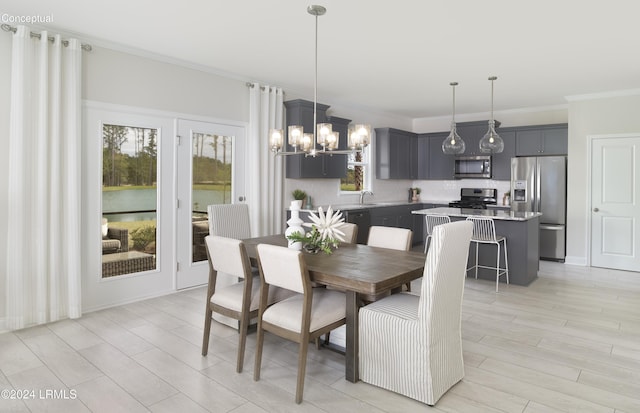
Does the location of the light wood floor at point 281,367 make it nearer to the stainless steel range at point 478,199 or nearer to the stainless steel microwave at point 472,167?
the stainless steel range at point 478,199

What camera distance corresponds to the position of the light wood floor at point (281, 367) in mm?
2438

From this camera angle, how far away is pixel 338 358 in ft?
10.1

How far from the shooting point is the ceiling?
3289mm

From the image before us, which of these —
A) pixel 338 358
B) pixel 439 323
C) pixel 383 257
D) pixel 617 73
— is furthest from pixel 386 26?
pixel 617 73

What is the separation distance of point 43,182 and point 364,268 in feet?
9.72

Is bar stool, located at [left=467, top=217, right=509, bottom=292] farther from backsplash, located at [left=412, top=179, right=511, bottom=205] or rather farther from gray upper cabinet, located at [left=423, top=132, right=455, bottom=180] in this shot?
gray upper cabinet, located at [left=423, top=132, right=455, bottom=180]

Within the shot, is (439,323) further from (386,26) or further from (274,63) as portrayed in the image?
(274,63)

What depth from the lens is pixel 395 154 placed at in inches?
314

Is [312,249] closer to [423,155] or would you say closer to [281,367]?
[281,367]

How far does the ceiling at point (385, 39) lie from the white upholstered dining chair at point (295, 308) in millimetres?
1986

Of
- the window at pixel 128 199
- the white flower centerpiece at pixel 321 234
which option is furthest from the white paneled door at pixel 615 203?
Answer: the window at pixel 128 199

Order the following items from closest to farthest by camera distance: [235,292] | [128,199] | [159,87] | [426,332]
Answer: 1. [426,332]
2. [235,292]
3. [128,199]
4. [159,87]

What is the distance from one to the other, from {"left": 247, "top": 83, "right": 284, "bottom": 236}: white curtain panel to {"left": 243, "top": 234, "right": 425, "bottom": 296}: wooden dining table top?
6.69ft

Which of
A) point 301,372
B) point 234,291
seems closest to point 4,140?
point 234,291
